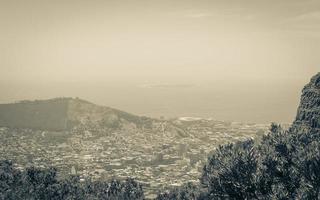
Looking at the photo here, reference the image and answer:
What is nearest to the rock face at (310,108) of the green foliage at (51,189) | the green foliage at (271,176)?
the green foliage at (271,176)

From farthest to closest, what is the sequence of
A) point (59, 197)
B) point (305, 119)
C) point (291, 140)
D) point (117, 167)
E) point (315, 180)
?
point (117, 167) → point (305, 119) → point (59, 197) → point (291, 140) → point (315, 180)

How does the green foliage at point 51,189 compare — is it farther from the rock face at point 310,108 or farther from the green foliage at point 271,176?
the rock face at point 310,108

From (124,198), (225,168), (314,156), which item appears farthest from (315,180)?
(124,198)

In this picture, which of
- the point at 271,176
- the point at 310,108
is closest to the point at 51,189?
the point at 271,176

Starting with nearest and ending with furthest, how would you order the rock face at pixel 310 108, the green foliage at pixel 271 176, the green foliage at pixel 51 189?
the green foliage at pixel 271 176 → the green foliage at pixel 51 189 → the rock face at pixel 310 108

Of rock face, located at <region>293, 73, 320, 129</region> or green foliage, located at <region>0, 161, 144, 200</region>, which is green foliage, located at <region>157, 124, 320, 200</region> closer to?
green foliage, located at <region>0, 161, 144, 200</region>

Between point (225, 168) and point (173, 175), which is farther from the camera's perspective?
point (173, 175)

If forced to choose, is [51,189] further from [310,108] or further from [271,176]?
[310,108]

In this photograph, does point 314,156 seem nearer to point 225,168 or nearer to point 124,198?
point 225,168
